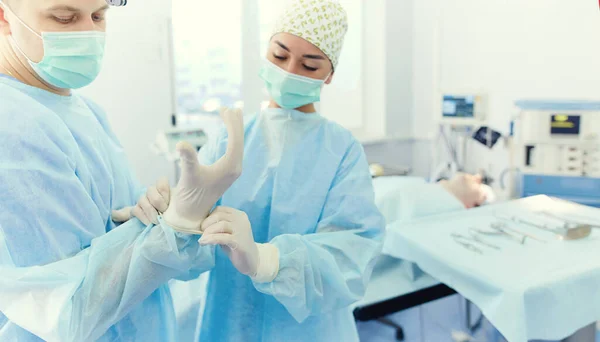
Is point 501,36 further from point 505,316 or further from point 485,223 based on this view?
point 505,316

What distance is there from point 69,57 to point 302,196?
0.50 meters

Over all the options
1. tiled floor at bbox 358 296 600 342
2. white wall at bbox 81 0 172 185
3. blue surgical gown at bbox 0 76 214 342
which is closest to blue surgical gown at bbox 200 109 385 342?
blue surgical gown at bbox 0 76 214 342

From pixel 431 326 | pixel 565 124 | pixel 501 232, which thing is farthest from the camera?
pixel 431 326

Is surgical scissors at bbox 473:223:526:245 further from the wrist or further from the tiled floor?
the wrist

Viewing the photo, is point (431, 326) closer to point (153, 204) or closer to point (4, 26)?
point (153, 204)

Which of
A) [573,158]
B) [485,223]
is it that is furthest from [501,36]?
[485,223]

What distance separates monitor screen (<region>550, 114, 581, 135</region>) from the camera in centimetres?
195

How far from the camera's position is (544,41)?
251cm

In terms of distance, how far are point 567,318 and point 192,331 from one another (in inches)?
40.5

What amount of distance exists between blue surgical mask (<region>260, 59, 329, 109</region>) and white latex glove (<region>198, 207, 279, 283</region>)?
358 mm

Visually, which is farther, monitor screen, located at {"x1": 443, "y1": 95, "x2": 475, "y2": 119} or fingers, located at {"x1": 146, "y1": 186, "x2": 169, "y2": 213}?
monitor screen, located at {"x1": 443, "y1": 95, "x2": 475, "y2": 119}

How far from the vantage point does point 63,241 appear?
68 cm

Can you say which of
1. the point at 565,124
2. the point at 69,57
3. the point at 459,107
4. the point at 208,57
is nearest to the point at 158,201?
the point at 69,57

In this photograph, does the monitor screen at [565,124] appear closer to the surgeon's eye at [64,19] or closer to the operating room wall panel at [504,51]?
the operating room wall panel at [504,51]
